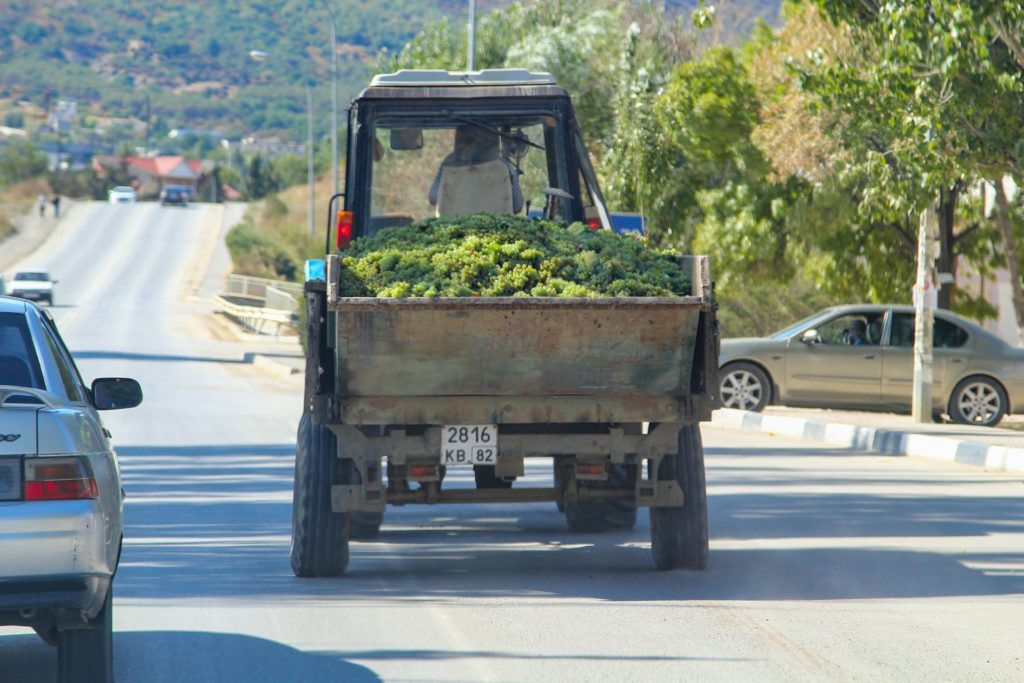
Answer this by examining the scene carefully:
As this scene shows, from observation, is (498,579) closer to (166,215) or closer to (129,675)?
(129,675)

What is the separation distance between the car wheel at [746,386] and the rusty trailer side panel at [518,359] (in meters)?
12.9

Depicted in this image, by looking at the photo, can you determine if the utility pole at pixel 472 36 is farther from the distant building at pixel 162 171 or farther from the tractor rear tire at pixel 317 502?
the distant building at pixel 162 171

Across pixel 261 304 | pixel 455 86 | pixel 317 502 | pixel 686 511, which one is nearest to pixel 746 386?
pixel 455 86

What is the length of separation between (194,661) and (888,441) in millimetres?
11638

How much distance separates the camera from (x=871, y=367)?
20.3 metres

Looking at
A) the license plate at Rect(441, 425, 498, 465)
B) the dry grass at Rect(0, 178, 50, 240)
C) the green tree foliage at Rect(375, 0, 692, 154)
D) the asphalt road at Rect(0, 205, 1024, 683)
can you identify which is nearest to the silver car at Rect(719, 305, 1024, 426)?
the asphalt road at Rect(0, 205, 1024, 683)

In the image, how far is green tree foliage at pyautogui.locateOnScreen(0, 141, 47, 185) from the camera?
465 feet

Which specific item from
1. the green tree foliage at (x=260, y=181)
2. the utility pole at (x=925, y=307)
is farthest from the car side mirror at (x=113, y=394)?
the green tree foliage at (x=260, y=181)

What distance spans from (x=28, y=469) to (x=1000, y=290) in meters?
31.8

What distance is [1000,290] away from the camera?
1347 inches

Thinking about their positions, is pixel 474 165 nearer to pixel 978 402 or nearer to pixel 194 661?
pixel 194 661

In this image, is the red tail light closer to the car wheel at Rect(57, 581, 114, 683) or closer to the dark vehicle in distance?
the car wheel at Rect(57, 581, 114, 683)

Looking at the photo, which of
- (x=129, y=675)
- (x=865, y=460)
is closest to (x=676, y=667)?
(x=129, y=675)

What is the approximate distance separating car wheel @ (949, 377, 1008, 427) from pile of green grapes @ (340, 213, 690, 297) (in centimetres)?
1241
